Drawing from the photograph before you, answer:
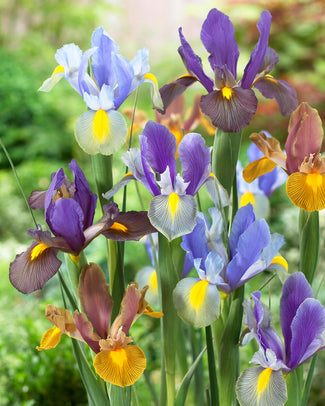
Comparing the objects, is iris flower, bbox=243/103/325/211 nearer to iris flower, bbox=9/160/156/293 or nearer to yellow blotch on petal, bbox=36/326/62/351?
iris flower, bbox=9/160/156/293

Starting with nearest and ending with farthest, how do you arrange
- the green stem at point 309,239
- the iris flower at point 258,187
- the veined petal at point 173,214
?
the veined petal at point 173,214 → the green stem at point 309,239 → the iris flower at point 258,187

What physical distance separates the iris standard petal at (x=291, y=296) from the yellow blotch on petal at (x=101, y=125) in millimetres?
258

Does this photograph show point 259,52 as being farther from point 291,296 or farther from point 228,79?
point 291,296

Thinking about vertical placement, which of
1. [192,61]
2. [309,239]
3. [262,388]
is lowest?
[262,388]

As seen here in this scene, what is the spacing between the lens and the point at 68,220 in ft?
1.81

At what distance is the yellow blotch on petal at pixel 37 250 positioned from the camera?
0.55m

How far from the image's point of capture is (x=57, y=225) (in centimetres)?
55

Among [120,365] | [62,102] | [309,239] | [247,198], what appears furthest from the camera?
[62,102]

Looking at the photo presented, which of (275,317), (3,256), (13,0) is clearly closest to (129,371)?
(275,317)

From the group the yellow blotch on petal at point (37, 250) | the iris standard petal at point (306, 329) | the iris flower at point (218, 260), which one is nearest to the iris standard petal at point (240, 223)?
the iris flower at point (218, 260)

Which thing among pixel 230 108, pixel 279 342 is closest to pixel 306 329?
pixel 279 342

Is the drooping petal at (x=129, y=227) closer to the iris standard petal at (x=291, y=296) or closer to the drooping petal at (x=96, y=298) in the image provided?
the drooping petal at (x=96, y=298)

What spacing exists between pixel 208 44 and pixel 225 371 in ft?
1.27

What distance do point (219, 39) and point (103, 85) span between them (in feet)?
0.51
